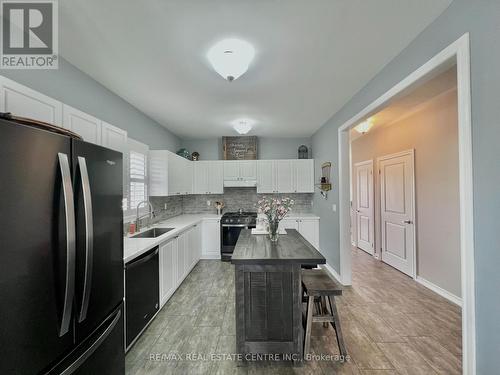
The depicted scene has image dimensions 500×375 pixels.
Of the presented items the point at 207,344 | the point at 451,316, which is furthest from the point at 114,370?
the point at 451,316

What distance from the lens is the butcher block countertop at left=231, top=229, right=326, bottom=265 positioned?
1806 millimetres

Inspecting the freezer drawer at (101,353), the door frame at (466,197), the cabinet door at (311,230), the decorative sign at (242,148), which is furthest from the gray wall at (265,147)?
the freezer drawer at (101,353)

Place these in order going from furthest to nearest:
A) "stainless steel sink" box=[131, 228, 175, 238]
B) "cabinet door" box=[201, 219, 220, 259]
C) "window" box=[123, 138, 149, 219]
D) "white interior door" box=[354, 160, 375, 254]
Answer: "white interior door" box=[354, 160, 375, 254], "cabinet door" box=[201, 219, 220, 259], "stainless steel sink" box=[131, 228, 175, 238], "window" box=[123, 138, 149, 219]

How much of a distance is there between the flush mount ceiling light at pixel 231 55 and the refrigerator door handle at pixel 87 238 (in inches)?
50.8

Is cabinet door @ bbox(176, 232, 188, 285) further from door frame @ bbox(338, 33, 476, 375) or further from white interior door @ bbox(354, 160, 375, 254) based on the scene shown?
white interior door @ bbox(354, 160, 375, 254)

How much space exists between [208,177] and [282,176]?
1.73m

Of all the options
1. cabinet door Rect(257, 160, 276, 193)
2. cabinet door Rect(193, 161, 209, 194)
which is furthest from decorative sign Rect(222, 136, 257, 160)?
cabinet door Rect(193, 161, 209, 194)

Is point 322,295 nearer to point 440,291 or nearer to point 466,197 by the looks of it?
point 466,197

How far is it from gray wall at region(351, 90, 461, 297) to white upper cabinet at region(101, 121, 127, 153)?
4217mm

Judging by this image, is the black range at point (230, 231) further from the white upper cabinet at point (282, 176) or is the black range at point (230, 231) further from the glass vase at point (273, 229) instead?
the glass vase at point (273, 229)

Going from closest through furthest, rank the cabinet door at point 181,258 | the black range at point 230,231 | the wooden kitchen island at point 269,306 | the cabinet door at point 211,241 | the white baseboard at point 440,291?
the wooden kitchen island at point 269,306 → the white baseboard at point 440,291 → the cabinet door at point 181,258 → the black range at point 230,231 → the cabinet door at point 211,241

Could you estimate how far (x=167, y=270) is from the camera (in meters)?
2.79

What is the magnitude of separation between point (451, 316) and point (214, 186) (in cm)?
434

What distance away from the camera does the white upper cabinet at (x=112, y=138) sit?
217cm
